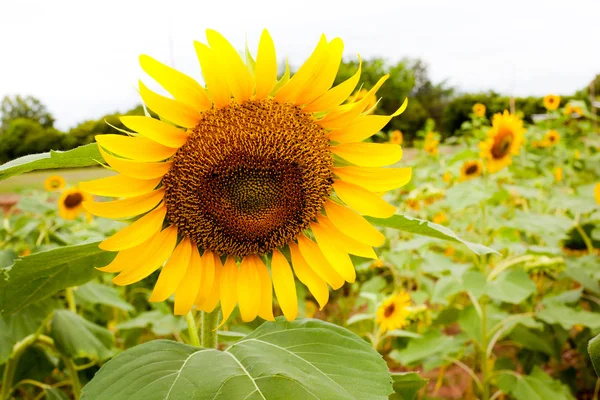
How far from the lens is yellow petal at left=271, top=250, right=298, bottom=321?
874 millimetres

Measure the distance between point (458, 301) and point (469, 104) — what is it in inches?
666

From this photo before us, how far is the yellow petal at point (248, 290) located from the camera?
85cm

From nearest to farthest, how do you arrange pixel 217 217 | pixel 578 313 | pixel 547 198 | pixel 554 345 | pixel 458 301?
pixel 217 217 → pixel 578 313 → pixel 554 345 → pixel 458 301 → pixel 547 198

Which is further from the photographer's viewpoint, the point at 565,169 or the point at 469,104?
the point at 469,104

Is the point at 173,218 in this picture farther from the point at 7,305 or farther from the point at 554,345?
the point at 554,345

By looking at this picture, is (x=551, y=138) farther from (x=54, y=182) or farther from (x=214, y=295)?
(x=214, y=295)

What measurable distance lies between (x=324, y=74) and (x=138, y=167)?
12.9 inches

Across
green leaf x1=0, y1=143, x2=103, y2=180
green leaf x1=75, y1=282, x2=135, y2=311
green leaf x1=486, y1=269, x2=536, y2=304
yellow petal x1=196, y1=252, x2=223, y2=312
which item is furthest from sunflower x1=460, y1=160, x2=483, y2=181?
green leaf x1=0, y1=143, x2=103, y2=180

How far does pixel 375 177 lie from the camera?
856mm

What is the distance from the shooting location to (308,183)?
2.97 feet

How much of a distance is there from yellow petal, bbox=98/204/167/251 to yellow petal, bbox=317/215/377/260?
0.94 ft

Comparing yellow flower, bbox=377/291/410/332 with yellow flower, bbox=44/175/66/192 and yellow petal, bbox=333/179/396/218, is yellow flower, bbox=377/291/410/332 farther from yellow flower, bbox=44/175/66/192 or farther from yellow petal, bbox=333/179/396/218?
yellow flower, bbox=44/175/66/192

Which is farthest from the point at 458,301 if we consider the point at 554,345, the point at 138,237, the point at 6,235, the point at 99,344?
the point at 138,237

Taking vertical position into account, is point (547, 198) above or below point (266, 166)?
below
